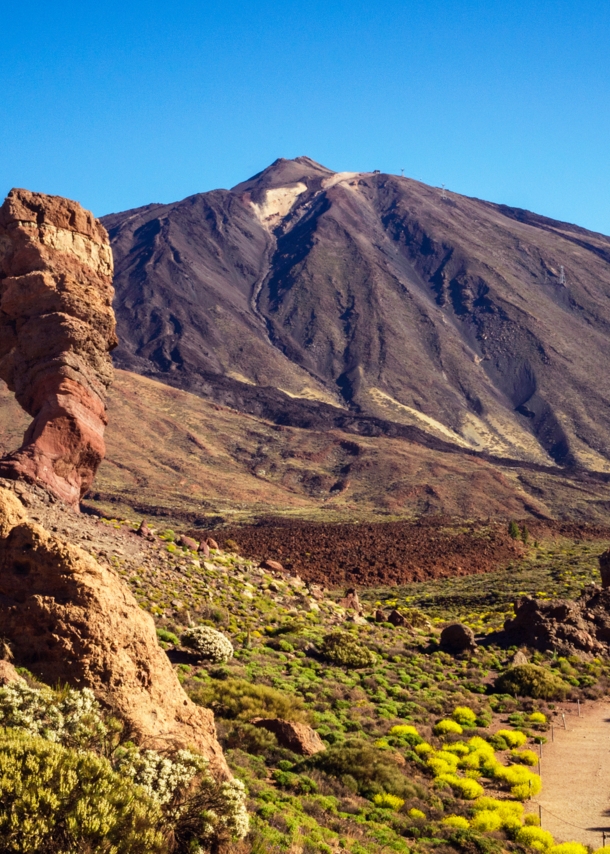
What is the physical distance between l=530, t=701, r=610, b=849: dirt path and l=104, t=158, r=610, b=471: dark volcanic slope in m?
102

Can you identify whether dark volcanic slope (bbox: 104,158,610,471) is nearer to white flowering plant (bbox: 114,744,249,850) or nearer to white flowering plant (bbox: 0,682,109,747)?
white flowering plant (bbox: 0,682,109,747)

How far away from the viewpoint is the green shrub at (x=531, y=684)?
22344 mm

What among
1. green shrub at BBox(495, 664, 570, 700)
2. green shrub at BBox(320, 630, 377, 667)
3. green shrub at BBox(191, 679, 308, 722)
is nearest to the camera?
green shrub at BBox(191, 679, 308, 722)

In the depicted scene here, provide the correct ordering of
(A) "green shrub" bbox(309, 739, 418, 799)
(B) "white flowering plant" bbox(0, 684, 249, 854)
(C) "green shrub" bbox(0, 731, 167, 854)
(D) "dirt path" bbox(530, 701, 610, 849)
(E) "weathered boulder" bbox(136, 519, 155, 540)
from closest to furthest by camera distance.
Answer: (C) "green shrub" bbox(0, 731, 167, 854) < (B) "white flowering plant" bbox(0, 684, 249, 854) < (D) "dirt path" bbox(530, 701, 610, 849) < (A) "green shrub" bbox(309, 739, 418, 799) < (E) "weathered boulder" bbox(136, 519, 155, 540)

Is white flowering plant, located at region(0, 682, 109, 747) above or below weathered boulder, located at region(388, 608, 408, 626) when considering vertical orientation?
below

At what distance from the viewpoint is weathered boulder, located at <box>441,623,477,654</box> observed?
26609 mm

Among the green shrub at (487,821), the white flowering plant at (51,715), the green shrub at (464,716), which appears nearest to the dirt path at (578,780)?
the green shrub at (487,821)

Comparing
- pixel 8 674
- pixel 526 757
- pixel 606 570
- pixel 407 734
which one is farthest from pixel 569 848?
pixel 606 570

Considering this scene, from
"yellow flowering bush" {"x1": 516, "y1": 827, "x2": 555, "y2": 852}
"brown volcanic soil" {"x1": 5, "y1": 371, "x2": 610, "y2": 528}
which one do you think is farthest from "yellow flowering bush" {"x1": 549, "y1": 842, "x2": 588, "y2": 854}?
"brown volcanic soil" {"x1": 5, "y1": 371, "x2": 610, "y2": 528}

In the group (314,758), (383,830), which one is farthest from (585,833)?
(314,758)

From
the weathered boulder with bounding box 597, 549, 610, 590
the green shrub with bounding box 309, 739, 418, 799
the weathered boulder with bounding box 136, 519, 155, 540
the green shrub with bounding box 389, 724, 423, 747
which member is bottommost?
the green shrub with bounding box 309, 739, 418, 799

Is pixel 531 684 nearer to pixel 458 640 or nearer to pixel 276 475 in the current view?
pixel 458 640

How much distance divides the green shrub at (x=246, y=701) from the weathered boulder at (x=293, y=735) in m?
0.54

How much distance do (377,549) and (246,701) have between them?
123ft
